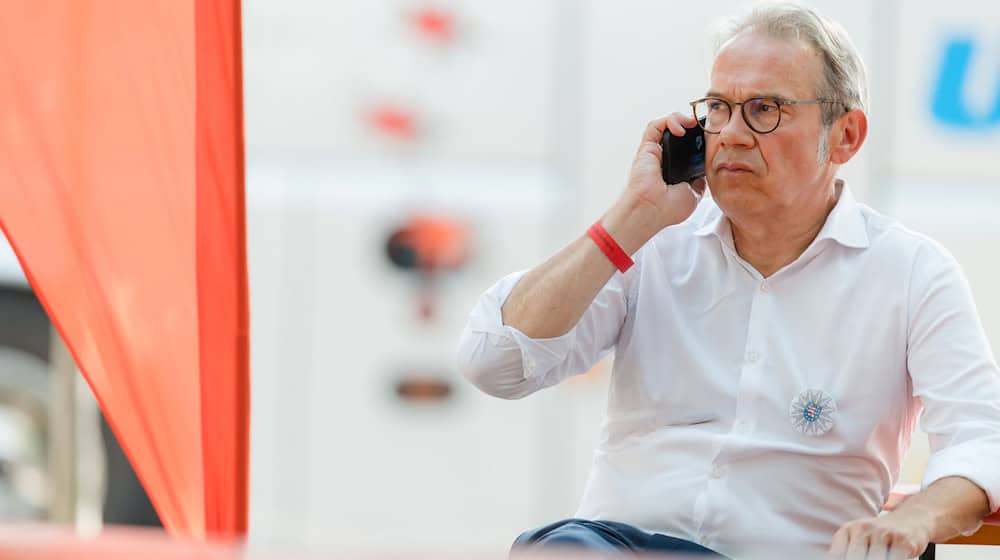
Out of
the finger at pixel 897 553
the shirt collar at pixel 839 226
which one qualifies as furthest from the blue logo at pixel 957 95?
the finger at pixel 897 553

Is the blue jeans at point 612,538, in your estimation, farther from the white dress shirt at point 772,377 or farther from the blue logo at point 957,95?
the blue logo at point 957,95

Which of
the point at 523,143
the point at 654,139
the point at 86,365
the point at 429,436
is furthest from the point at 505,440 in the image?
the point at 86,365

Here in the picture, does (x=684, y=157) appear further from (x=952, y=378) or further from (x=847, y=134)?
(x=952, y=378)

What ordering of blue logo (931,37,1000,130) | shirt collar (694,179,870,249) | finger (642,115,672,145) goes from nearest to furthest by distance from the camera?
shirt collar (694,179,870,249), finger (642,115,672,145), blue logo (931,37,1000,130)

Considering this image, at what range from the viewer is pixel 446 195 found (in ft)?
14.1

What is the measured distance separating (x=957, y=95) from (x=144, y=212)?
290 centimetres

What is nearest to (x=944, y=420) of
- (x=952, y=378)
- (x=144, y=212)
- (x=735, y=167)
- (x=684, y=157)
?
(x=952, y=378)

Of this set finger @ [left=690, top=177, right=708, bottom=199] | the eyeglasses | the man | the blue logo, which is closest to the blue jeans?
the man

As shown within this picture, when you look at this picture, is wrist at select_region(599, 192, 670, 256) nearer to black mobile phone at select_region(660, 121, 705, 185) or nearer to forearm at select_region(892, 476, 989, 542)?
black mobile phone at select_region(660, 121, 705, 185)

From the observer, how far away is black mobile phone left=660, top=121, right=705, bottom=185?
95.2 inches

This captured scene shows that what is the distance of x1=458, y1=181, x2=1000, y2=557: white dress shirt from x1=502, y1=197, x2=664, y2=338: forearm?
30 millimetres

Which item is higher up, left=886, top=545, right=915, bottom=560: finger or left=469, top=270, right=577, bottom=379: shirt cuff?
left=469, top=270, right=577, bottom=379: shirt cuff

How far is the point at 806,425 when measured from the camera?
2277mm

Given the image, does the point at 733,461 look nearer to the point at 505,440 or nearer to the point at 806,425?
the point at 806,425
